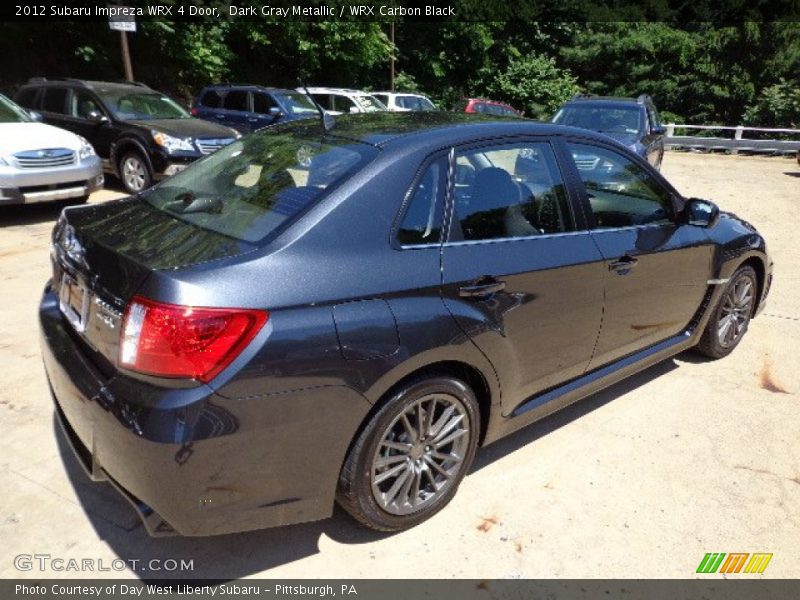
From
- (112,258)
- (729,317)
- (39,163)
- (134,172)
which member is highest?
(112,258)

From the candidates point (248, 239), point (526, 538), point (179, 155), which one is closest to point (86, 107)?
point (179, 155)

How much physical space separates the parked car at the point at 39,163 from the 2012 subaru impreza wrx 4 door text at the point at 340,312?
191 inches

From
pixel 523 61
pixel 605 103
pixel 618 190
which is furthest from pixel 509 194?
pixel 523 61

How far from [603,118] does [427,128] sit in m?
8.68

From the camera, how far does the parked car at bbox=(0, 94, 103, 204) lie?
6797 mm

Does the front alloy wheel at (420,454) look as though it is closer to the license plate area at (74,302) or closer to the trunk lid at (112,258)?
the trunk lid at (112,258)

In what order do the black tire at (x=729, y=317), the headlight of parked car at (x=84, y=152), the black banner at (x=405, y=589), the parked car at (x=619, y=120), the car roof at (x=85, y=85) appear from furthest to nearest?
the parked car at (x=619, y=120) < the car roof at (x=85, y=85) < the headlight of parked car at (x=84, y=152) < the black tire at (x=729, y=317) < the black banner at (x=405, y=589)

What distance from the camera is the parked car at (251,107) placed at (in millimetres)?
12078

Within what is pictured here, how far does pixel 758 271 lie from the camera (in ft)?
14.9

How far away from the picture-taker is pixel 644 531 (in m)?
2.72

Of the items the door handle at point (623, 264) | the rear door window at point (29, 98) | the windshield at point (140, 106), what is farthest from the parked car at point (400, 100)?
the door handle at point (623, 264)

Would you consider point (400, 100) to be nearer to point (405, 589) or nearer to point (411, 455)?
point (411, 455)

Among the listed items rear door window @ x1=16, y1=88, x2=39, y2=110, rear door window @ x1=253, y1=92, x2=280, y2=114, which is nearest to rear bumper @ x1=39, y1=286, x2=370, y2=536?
rear door window @ x1=16, y1=88, x2=39, y2=110

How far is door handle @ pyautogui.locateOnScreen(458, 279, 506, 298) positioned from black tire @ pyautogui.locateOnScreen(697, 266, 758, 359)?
2.26 meters
